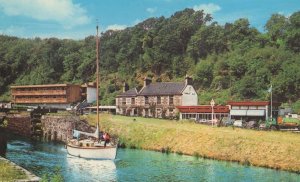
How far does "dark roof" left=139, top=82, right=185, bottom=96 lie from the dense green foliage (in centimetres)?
1443

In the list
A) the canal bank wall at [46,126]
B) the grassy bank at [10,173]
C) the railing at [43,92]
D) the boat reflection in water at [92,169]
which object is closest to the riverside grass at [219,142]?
the canal bank wall at [46,126]

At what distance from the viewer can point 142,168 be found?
4512 cm

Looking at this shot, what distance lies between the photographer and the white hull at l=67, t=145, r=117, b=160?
165 feet

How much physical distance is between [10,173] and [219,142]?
98.9 feet

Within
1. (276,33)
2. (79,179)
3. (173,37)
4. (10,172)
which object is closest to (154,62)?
(173,37)

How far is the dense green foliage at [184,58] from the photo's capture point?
367 ft

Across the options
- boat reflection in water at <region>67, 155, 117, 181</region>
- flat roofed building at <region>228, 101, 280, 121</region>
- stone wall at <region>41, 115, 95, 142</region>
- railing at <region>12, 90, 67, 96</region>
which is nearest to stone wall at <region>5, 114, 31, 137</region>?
stone wall at <region>41, 115, 95, 142</region>

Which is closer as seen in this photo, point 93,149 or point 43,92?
point 93,149

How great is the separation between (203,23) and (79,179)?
139 m

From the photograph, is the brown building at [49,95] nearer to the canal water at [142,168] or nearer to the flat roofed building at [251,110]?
the flat roofed building at [251,110]

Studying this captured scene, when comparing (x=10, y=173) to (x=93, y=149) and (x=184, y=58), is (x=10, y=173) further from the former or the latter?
(x=184, y=58)

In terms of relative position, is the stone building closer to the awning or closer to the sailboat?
the awning

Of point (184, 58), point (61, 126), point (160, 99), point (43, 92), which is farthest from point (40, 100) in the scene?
point (61, 126)

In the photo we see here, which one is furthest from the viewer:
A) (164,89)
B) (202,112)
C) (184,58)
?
(184,58)
